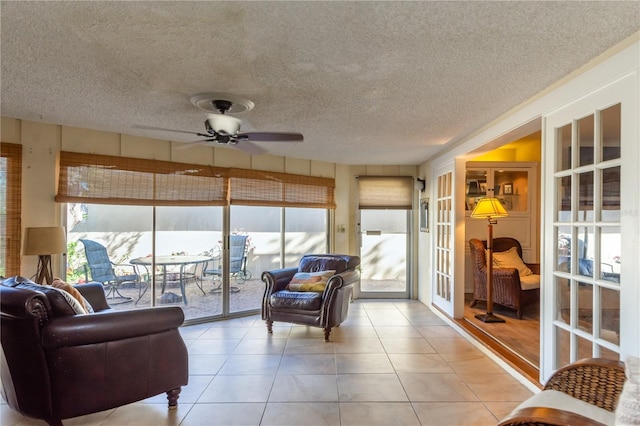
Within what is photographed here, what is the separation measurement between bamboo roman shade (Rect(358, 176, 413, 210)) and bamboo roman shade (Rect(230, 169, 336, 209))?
1.84ft

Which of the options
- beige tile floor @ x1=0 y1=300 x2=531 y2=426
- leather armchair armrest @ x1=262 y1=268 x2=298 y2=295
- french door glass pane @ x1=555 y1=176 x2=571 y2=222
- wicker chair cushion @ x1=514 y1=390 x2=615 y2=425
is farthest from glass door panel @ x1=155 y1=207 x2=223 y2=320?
wicker chair cushion @ x1=514 y1=390 x2=615 y2=425

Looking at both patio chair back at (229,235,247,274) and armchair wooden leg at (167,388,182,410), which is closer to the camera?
armchair wooden leg at (167,388,182,410)

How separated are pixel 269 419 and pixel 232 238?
113 inches

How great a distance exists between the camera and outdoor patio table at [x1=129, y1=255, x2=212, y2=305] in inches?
167

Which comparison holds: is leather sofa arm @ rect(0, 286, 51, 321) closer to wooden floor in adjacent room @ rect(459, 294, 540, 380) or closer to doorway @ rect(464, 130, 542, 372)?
wooden floor in adjacent room @ rect(459, 294, 540, 380)

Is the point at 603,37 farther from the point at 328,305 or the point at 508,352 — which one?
the point at 328,305

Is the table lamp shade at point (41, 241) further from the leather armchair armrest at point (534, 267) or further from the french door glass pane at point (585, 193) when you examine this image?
the leather armchair armrest at point (534, 267)

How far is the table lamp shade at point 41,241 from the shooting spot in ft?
9.87

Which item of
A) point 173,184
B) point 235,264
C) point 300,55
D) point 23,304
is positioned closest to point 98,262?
point 173,184

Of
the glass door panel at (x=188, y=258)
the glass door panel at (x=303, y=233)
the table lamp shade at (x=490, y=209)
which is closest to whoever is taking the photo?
the table lamp shade at (x=490, y=209)

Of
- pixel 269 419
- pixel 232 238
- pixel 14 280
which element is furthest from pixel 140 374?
pixel 232 238

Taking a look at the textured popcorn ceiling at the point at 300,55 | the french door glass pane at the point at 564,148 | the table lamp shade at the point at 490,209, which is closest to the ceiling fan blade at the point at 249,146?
the textured popcorn ceiling at the point at 300,55

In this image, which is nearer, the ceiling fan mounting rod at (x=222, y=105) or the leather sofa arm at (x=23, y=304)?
the leather sofa arm at (x=23, y=304)

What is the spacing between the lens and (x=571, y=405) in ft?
5.13
